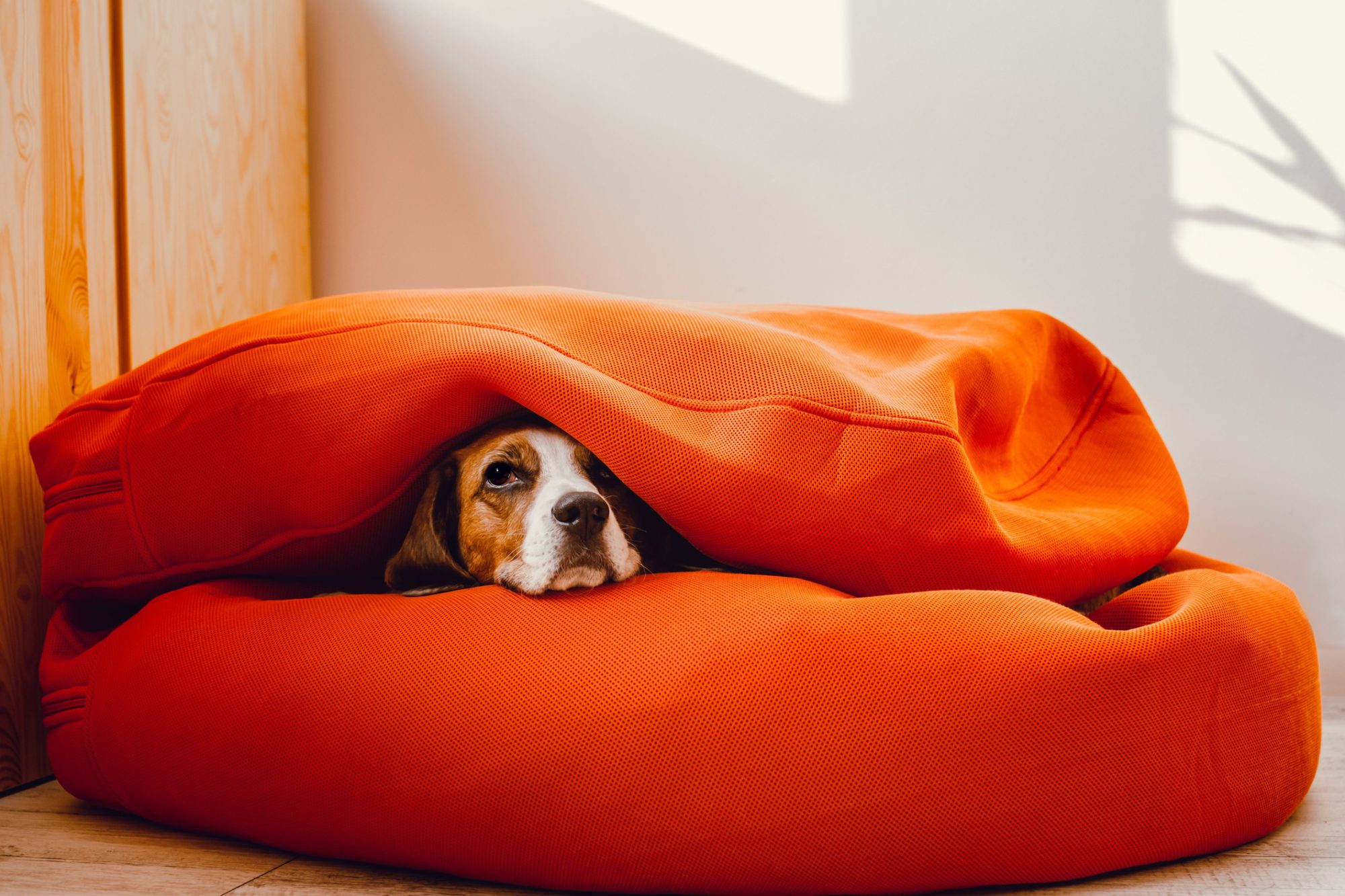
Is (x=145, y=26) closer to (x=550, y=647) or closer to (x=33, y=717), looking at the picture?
(x=33, y=717)

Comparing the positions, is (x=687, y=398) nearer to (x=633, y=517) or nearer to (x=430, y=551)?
(x=633, y=517)

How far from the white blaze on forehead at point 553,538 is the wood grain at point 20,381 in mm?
862

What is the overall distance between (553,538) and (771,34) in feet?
6.14

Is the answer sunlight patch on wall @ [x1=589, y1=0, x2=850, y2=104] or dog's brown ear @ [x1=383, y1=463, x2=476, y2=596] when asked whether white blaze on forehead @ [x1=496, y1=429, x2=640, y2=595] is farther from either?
sunlight patch on wall @ [x1=589, y1=0, x2=850, y2=104]

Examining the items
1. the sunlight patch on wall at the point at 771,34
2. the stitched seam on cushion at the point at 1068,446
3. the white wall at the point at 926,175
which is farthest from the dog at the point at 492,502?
the sunlight patch on wall at the point at 771,34

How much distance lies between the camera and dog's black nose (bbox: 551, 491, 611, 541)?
1.53 meters

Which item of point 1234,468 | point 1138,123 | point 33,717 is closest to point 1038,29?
point 1138,123

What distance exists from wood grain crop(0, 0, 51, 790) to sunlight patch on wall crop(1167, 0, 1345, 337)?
2.61 meters

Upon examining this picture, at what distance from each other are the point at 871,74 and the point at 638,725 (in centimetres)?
217

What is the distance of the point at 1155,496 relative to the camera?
1894 mm

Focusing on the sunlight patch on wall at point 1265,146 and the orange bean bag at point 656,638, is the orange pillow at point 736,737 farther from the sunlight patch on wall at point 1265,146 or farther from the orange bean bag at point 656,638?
the sunlight patch on wall at point 1265,146

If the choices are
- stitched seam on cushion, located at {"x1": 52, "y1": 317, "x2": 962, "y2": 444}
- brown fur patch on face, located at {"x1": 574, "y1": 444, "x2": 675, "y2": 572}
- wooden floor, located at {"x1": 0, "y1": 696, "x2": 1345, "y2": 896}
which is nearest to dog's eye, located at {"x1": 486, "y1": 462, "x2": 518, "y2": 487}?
brown fur patch on face, located at {"x1": 574, "y1": 444, "x2": 675, "y2": 572}

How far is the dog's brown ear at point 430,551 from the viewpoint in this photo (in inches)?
66.2

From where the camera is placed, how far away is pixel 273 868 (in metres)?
1.28
